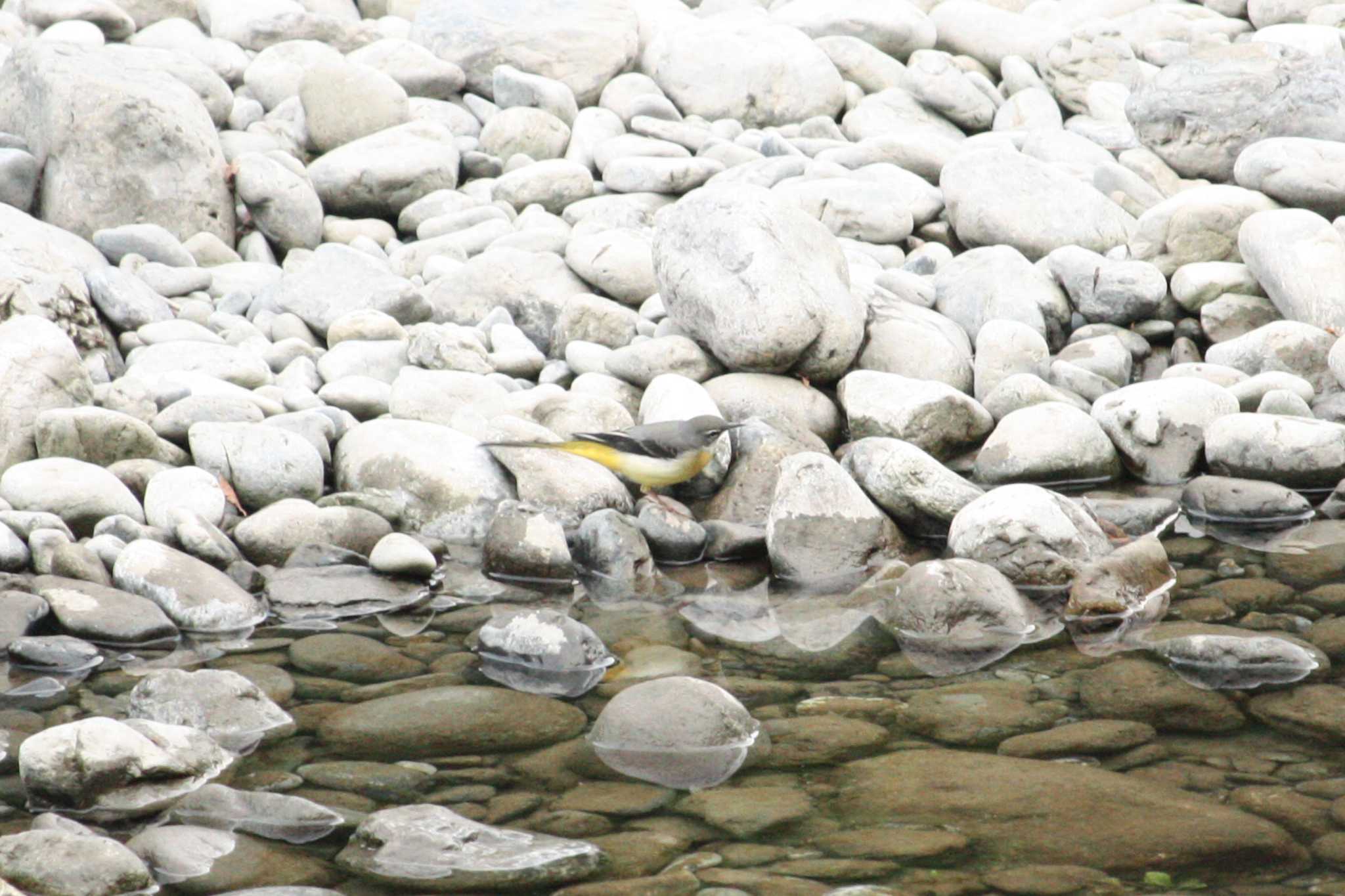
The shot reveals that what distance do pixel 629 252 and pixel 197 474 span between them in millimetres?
3133

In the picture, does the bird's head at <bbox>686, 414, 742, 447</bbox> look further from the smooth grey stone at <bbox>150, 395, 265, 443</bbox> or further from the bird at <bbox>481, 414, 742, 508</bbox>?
the smooth grey stone at <bbox>150, 395, 265, 443</bbox>

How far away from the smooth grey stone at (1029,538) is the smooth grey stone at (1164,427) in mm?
1219

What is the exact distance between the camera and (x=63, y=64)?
9.49 meters

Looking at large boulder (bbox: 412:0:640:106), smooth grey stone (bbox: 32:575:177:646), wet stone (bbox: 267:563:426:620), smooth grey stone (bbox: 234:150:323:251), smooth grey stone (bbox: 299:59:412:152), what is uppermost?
large boulder (bbox: 412:0:640:106)

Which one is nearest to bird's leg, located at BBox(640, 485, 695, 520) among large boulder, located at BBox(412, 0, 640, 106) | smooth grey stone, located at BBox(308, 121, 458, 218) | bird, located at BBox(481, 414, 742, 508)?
bird, located at BBox(481, 414, 742, 508)

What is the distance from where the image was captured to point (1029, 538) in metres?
6.32

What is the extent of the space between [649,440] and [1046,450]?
205cm

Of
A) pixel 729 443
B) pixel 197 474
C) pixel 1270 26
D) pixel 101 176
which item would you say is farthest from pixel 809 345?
pixel 1270 26

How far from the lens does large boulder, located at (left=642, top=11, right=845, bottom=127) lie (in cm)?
1170

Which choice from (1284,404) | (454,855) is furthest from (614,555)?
(1284,404)

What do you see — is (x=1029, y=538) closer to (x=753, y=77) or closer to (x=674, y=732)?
(x=674, y=732)

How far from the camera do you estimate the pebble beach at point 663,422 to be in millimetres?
4234

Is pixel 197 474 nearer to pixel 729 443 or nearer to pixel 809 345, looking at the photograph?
pixel 729 443

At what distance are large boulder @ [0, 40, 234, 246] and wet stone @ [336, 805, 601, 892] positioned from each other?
6412mm
